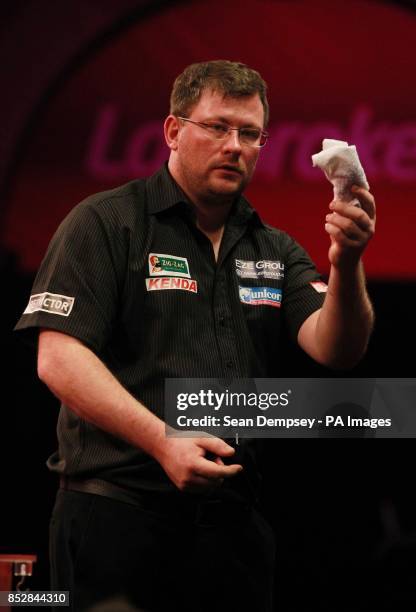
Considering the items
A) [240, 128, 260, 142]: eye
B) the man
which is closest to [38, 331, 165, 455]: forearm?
the man

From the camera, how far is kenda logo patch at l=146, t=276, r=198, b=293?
2.22 m

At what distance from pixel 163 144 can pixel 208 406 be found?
301 cm

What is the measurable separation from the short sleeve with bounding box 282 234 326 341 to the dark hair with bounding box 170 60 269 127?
392 mm

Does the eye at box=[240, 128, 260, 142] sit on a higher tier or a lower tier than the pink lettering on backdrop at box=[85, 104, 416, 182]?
lower

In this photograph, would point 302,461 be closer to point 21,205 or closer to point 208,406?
point 21,205

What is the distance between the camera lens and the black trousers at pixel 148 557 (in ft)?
6.99

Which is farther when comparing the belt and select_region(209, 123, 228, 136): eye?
select_region(209, 123, 228, 136): eye

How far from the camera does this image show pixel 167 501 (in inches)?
85.1

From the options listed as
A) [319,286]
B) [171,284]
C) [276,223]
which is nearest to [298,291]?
[319,286]

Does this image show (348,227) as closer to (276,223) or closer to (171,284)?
(171,284)

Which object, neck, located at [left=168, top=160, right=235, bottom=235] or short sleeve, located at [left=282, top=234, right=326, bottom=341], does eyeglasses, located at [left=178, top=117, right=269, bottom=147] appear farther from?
short sleeve, located at [left=282, top=234, right=326, bottom=341]

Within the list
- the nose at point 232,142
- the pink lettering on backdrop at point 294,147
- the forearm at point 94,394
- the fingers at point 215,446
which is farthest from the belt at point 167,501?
the pink lettering on backdrop at point 294,147

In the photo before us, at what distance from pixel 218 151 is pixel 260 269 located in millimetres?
332

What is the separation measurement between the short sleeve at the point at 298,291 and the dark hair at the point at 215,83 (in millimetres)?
392
